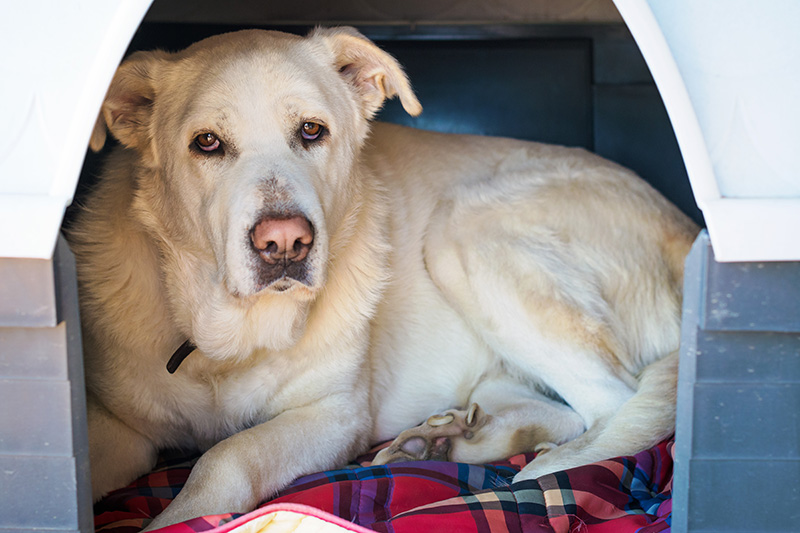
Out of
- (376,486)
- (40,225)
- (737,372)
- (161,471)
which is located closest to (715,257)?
(737,372)

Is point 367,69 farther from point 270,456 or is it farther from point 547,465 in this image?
Result: point 547,465

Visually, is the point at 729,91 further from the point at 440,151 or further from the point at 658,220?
the point at 440,151

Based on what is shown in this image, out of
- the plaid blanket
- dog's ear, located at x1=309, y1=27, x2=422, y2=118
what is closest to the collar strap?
the plaid blanket

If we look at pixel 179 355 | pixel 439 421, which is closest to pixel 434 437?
pixel 439 421

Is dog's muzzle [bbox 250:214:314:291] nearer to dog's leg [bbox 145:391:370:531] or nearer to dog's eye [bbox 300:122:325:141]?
dog's eye [bbox 300:122:325:141]

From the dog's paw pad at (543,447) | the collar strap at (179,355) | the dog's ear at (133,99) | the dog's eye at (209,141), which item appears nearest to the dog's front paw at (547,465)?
the dog's paw pad at (543,447)

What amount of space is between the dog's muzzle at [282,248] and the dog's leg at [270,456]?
0.48 m

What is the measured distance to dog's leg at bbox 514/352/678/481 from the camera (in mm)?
2098

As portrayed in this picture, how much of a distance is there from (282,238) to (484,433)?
1043mm

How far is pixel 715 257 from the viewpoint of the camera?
144 centimetres

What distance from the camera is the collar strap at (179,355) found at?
2.13 meters

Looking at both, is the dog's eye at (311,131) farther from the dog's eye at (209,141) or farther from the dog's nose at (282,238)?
the dog's nose at (282,238)

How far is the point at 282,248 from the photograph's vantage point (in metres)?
1.83

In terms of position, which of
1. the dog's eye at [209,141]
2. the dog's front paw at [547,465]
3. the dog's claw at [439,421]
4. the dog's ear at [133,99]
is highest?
the dog's ear at [133,99]
